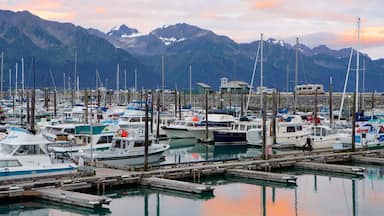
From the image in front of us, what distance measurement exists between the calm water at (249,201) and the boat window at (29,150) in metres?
3.07

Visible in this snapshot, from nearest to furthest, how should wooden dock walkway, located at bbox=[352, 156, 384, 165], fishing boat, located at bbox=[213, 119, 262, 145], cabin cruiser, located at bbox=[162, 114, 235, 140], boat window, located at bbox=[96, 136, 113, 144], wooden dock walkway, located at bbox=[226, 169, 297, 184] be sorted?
1. wooden dock walkway, located at bbox=[226, 169, 297, 184]
2. wooden dock walkway, located at bbox=[352, 156, 384, 165]
3. boat window, located at bbox=[96, 136, 113, 144]
4. fishing boat, located at bbox=[213, 119, 262, 145]
5. cabin cruiser, located at bbox=[162, 114, 235, 140]

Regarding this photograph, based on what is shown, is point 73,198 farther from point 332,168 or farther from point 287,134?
point 287,134

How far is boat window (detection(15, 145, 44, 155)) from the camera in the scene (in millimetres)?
28844

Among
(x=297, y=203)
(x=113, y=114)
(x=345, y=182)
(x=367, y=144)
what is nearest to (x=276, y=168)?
(x=345, y=182)

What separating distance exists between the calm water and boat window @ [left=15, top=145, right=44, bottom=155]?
307cm

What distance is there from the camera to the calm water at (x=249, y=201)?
26594mm

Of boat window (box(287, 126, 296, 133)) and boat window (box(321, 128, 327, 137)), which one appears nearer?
boat window (box(321, 128, 327, 137))

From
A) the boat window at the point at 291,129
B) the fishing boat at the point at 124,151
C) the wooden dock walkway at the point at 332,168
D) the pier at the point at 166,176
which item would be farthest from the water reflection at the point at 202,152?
the wooden dock walkway at the point at 332,168

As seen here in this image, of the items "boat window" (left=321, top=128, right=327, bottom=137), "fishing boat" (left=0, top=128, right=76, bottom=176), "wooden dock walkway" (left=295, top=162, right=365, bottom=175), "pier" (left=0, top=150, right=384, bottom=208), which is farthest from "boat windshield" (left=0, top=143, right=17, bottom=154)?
"boat window" (left=321, top=128, right=327, bottom=137)

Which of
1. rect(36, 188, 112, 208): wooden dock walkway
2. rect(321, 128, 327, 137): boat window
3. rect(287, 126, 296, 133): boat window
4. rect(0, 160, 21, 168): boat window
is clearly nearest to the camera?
rect(36, 188, 112, 208): wooden dock walkway

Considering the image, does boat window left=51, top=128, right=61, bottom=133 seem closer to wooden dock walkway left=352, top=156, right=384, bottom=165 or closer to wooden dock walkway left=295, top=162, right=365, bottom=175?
wooden dock walkway left=295, top=162, right=365, bottom=175

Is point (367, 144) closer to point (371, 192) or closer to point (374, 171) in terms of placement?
point (374, 171)

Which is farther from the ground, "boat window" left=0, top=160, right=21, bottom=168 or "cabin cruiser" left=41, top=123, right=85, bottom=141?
"cabin cruiser" left=41, top=123, right=85, bottom=141

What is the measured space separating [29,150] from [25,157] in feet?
1.35
